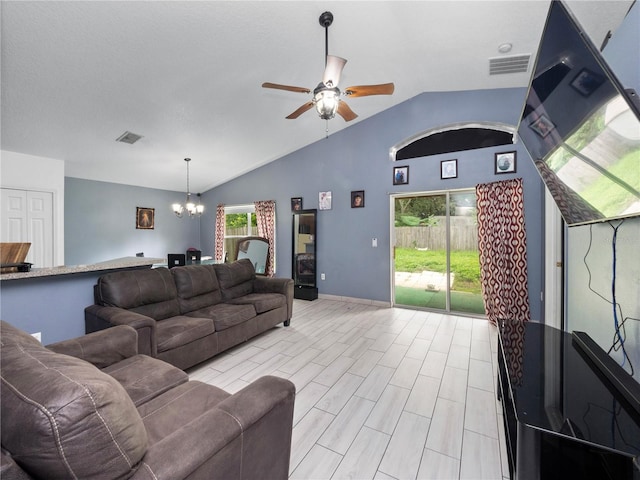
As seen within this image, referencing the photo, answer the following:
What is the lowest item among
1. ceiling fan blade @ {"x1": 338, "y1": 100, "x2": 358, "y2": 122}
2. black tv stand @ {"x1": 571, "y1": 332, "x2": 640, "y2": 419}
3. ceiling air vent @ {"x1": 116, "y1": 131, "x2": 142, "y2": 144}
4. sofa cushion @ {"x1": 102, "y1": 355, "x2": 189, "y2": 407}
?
sofa cushion @ {"x1": 102, "y1": 355, "x2": 189, "y2": 407}

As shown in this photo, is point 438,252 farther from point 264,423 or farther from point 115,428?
point 115,428

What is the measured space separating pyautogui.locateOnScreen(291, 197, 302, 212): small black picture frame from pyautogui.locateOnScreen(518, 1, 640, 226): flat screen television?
4.30 m

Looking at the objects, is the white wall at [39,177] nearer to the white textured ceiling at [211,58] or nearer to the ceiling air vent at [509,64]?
the white textured ceiling at [211,58]

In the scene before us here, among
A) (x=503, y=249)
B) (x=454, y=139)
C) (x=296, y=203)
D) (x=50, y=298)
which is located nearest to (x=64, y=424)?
(x=50, y=298)

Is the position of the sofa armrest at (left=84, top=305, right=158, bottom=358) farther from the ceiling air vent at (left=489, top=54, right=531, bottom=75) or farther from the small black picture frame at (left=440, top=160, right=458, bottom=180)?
the ceiling air vent at (left=489, top=54, right=531, bottom=75)

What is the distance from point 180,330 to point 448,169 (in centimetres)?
413

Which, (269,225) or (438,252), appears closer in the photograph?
(438,252)

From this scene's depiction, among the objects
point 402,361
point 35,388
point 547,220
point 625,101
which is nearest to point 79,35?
point 35,388

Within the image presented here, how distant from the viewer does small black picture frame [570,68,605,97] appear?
0.97 metres

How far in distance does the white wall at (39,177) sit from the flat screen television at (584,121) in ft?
19.8

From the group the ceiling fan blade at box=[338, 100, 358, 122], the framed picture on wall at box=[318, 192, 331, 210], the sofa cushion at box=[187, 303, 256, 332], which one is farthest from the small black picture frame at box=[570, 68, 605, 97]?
the framed picture on wall at box=[318, 192, 331, 210]

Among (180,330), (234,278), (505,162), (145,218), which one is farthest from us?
(145,218)

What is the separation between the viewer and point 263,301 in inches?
129

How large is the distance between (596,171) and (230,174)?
625 centimetres
